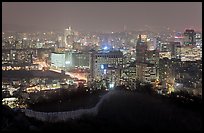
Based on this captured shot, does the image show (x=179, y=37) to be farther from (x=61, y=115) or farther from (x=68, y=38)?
(x=61, y=115)

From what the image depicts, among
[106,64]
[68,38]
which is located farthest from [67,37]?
[106,64]

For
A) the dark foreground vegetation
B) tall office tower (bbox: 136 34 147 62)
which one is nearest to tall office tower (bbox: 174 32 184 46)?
tall office tower (bbox: 136 34 147 62)

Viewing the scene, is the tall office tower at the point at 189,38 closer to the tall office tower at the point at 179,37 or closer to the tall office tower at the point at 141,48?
the tall office tower at the point at 179,37

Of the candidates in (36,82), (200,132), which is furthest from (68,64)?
(200,132)

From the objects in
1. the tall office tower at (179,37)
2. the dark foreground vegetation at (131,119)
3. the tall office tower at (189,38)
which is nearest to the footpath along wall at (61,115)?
the dark foreground vegetation at (131,119)

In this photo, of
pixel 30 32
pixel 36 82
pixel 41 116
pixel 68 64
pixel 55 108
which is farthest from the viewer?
pixel 68 64

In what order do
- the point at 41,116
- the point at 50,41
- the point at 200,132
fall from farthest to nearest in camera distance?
the point at 50,41
the point at 41,116
the point at 200,132

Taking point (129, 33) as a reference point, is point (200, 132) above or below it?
below

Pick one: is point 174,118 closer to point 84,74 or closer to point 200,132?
point 200,132
